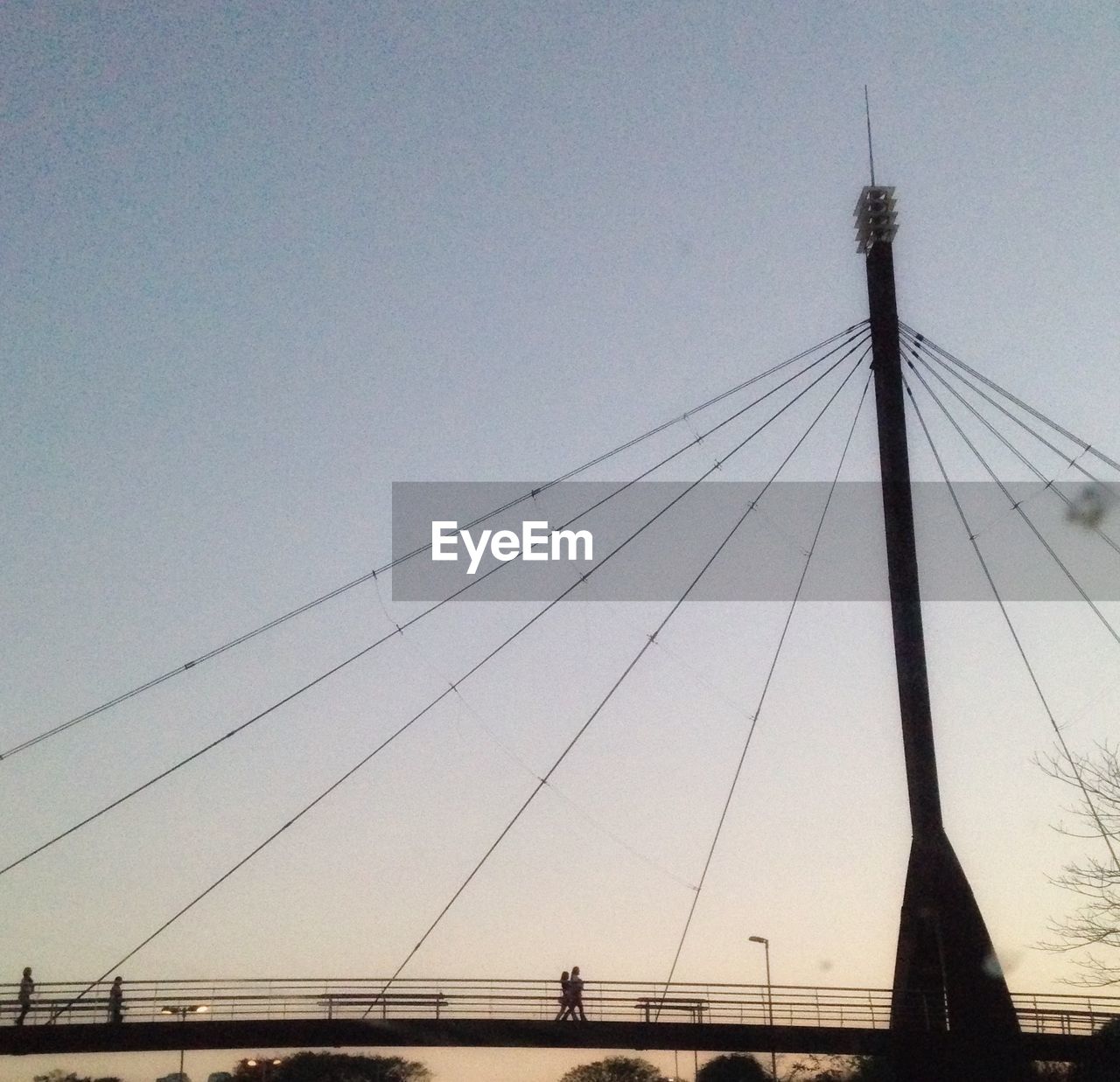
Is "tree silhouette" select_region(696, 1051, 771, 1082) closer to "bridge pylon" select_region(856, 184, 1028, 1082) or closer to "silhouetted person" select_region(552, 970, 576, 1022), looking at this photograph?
"silhouetted person" select_region(552, 970, 576, 1022)

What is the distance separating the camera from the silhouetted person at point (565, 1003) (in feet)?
88.8

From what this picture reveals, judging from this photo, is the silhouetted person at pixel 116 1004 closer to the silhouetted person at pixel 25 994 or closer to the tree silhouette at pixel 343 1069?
the silhouetted person at pixel 25 994

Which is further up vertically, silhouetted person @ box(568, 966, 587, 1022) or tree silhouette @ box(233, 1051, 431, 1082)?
silhouetted person @ box(568, 966, 587, 1022)

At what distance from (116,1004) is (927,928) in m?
17.8

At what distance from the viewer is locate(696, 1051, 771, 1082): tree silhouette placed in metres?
68.8

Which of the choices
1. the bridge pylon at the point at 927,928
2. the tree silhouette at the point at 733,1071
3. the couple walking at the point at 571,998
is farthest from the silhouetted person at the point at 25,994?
the tree silhouette at the point at 733,1071

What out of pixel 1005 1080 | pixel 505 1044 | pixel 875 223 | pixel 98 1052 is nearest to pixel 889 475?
pixel 875 223

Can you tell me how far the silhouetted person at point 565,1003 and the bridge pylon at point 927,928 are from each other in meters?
8.07

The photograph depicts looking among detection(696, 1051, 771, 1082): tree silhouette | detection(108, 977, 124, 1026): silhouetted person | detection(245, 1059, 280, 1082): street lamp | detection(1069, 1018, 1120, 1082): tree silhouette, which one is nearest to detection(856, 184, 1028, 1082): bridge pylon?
detection(1069, 1018, 1120, 1082): tree silhouette

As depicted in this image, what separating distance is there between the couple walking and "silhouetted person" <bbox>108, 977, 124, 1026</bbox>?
389 inches

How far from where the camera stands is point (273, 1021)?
89.6 ft

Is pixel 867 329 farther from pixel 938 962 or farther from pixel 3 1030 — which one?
pixel 3 1030

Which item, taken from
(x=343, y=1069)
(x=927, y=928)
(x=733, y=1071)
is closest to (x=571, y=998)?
(x=927, y=928)

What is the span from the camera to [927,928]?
21.1 metres
